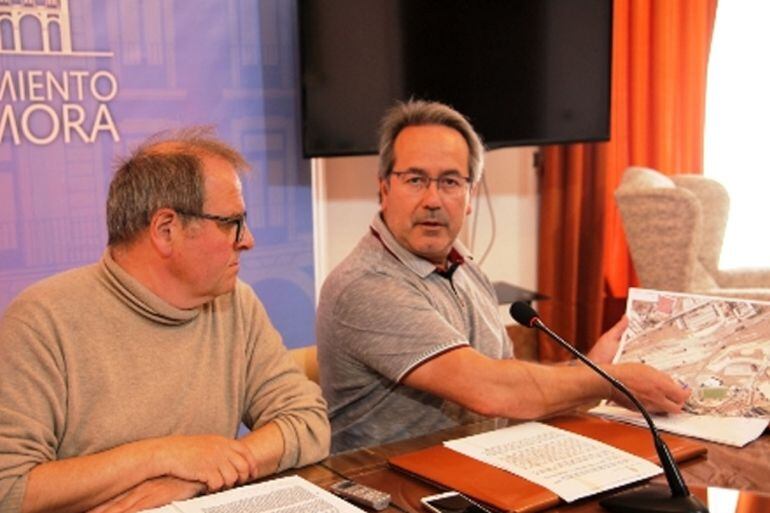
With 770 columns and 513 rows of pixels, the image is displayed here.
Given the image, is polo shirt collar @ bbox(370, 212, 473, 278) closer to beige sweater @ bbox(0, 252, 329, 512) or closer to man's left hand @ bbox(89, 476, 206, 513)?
beige sweater @ bbox(0, 252, 329, 512)

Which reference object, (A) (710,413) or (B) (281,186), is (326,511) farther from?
(B) (281,186)

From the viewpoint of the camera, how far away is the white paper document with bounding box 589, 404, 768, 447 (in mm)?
1681

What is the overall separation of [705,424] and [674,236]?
2059 millimetres

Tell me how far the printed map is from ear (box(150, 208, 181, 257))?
0.96 meters

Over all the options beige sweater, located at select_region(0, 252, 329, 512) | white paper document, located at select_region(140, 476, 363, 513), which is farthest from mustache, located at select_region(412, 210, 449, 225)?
white paper document, located at select_region(140, 476, 363, 513)

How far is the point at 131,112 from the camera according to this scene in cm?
300

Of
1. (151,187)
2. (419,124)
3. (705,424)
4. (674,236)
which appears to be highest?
(419,124)

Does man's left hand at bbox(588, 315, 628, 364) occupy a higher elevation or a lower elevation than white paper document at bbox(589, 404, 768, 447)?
higher

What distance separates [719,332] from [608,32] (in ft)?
8.09

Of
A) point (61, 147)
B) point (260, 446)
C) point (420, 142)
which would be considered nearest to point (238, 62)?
point (61, 147)

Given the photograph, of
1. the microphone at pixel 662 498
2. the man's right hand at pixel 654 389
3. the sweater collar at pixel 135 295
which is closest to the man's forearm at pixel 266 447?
the sweater collar at pixel 135 295

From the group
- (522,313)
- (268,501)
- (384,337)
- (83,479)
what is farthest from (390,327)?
(83,479)

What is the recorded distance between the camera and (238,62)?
321 cm

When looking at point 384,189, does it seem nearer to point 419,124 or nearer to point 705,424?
point 419,124
